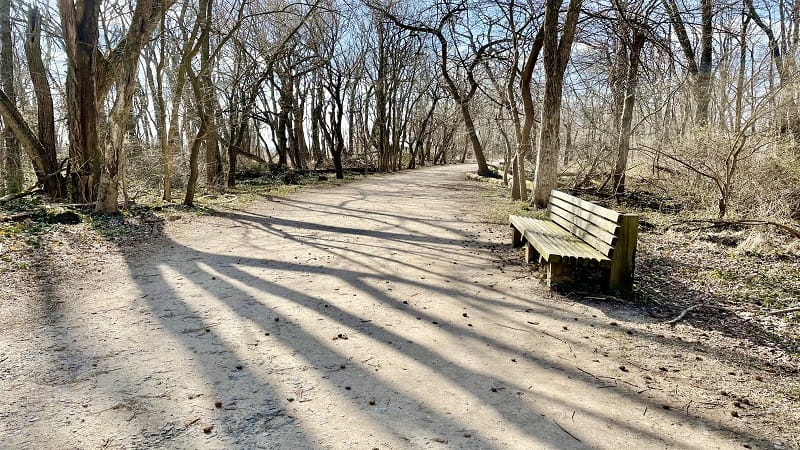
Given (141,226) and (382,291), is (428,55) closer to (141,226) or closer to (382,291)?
(141,226)

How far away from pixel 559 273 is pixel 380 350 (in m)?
2.40

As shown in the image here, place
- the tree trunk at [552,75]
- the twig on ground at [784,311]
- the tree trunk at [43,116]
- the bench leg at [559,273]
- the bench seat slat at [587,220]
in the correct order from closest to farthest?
1. the twig on ground at [784,311]
2. the bench seat slat at [587,220]
3. the bench leg at [559,273]
4. the tree trunk at [552,75]
5. the tree trunk at [43,116]

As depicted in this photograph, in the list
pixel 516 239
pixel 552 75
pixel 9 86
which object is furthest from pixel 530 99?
pixel 9 86

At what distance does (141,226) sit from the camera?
27.2ft

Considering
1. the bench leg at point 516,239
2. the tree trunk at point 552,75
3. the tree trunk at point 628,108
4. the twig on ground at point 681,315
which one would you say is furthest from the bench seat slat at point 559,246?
the tree trunk at point 628,108

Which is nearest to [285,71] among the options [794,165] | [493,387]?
[794,165]

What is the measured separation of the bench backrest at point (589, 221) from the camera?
191 inches

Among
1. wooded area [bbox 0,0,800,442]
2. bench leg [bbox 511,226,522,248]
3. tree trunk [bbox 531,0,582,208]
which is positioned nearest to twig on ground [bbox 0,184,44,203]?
wooded area [bbox 0,0,800,442]

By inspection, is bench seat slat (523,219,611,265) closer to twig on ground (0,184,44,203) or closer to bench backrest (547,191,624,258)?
bench backrest (547,191,624,258)

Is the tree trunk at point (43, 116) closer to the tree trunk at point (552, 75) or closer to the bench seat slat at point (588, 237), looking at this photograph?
the bench seat slat at point (588, 237)

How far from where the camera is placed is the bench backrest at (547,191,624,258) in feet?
16.0

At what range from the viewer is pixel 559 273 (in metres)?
5.14

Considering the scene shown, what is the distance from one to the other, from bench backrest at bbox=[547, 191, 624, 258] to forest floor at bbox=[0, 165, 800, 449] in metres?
0.59

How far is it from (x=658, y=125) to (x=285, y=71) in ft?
47.9
